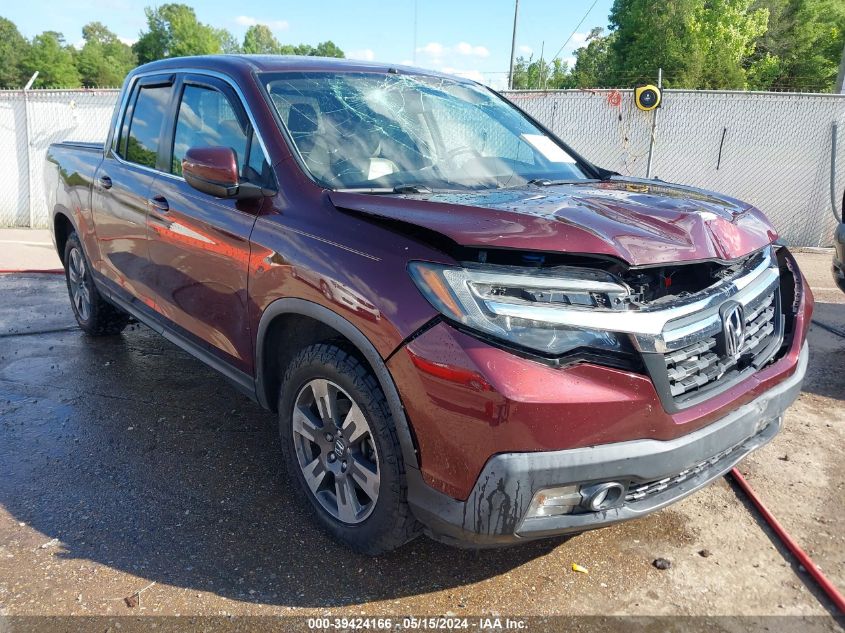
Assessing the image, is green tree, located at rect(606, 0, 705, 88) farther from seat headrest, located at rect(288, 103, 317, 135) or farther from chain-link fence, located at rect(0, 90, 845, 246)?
seat headrest, located at rect(288, 103, 317, 135)

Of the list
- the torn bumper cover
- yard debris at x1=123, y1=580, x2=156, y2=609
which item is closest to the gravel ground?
yard debris at x1=123, y1=580, x2=156, y2=609

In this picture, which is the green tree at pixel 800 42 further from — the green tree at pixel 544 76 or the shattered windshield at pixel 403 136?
the shattered windshield at pixel 403 136

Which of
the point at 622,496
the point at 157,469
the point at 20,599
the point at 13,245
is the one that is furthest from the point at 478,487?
the point at 13,245

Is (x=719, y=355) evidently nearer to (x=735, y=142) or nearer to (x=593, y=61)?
(x=735, y=142)

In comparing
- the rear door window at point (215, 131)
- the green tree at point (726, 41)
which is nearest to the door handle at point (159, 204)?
the rear door window at point (215, 131)

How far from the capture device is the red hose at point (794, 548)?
7.53 ft

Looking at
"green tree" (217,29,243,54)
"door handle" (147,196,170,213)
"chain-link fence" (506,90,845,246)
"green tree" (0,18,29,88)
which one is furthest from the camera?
"green tree" (217,29,243,54)

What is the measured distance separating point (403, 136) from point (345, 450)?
1.48 m

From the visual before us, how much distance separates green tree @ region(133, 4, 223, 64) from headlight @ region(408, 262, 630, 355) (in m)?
107

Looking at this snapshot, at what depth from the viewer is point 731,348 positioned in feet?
7.22

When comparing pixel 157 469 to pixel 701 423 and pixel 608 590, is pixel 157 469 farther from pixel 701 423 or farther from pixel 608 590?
pixel 701 423

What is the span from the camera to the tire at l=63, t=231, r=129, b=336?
4.90 metres

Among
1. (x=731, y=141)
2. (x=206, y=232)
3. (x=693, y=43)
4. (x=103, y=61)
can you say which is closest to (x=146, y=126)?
(x=206, y=232)

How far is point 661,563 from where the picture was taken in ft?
Answer: 8.21
